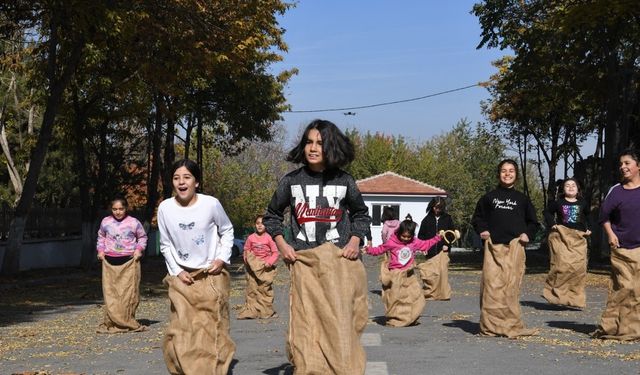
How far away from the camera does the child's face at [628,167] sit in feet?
36.9

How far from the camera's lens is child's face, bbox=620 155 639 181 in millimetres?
11234

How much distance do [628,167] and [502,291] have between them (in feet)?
6.29

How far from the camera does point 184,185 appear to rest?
8.21m

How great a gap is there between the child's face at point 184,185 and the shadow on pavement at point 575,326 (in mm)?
5836

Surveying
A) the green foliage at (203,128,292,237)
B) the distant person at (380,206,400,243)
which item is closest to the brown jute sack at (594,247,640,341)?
the distant person at (380,206,400,243)

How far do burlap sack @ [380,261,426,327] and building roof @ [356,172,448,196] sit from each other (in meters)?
57.8

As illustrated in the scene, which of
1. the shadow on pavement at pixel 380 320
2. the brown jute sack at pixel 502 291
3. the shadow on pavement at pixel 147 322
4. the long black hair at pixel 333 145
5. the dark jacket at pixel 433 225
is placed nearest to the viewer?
the long black hair at pixel 333 145

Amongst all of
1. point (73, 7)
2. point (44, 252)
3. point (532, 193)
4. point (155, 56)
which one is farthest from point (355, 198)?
point (532, 193)

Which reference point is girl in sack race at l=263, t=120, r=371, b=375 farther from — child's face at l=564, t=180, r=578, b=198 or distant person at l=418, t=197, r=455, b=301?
distant person at l=418, t=197, r=455, b=301

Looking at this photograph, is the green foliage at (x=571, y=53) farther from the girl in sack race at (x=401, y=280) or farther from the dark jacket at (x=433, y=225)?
the girl in sack race at (x=401, y=280)

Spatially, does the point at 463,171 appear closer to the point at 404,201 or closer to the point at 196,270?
the point at 404,201

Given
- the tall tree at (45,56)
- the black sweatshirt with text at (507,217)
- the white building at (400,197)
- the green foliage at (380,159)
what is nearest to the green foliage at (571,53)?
the tall tree at (45,56)

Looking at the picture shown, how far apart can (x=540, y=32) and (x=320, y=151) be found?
75.9 feet

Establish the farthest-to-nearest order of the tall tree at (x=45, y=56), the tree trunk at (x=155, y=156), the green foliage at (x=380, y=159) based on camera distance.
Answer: the green foliage at (x=380, y=159)
the tree trunk at (x=155, y=156)
the tall tree at (x=45, y=56)
